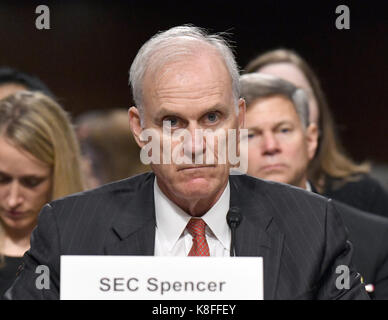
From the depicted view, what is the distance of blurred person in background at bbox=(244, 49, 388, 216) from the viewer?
3.07 m

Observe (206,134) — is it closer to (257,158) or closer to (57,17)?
(257,158)

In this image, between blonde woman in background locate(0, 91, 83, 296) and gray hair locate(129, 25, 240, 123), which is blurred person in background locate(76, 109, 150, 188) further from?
gray hair locate(129, 25, 240, 123)

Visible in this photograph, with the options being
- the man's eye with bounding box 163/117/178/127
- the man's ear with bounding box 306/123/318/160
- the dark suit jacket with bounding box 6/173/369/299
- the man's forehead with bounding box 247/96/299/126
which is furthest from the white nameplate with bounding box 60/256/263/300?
the man's ear with bounding box 306/123/318/160

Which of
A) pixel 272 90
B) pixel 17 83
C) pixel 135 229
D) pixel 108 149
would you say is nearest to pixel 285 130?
pixel 272 90

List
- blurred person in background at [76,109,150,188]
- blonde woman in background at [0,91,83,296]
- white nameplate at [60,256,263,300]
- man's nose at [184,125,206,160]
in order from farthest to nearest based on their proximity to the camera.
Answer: blurred person in background at [76,109,150,188]
blonde woman in background at [0,91,83,296]
man's nose at [184,125,206,160]
white nameplate at [60,256,263,300]

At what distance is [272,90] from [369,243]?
0.77 m

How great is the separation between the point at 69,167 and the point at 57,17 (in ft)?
2.28

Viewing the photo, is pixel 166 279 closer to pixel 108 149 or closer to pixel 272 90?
pixel 272 90

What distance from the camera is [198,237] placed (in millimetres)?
2066

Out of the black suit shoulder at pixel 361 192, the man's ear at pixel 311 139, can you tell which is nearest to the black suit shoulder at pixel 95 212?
the man's ear at pixel 311 139

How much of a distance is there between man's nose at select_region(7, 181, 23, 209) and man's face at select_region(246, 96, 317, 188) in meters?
0.96

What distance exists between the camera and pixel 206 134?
6.49ft

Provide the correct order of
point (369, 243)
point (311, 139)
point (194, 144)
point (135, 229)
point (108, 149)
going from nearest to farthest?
point (194, 144), point (135, 229), point (369, 243), point (311, 139), point (108, 149)
